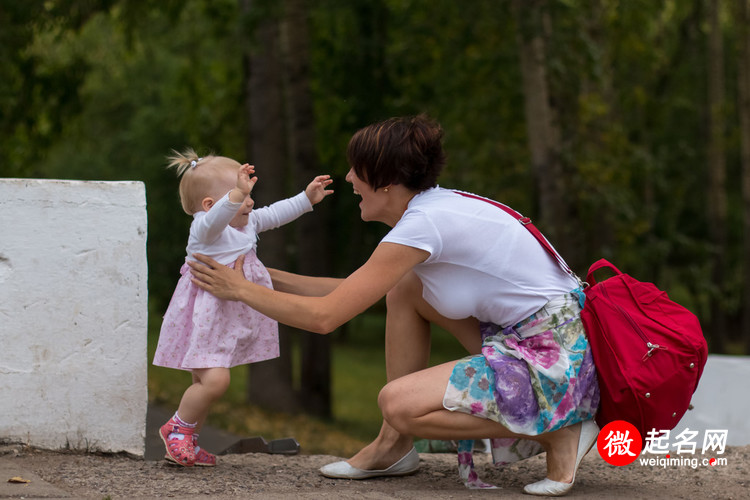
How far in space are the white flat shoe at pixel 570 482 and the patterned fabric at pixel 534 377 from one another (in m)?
0.05

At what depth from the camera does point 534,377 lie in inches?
128

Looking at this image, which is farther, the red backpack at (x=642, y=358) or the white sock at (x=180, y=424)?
the white sock at (x=180, y=424)

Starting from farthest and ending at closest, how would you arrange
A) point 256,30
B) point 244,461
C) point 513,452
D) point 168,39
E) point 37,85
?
point 168,39 → point 37,85 → point 256,30 → point 244,461 → point 513,452

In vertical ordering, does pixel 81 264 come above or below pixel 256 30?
below

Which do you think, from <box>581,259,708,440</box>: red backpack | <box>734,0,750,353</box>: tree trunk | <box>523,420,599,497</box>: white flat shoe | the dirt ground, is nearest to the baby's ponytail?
the dirt ground

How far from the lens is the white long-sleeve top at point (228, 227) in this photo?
3354mm

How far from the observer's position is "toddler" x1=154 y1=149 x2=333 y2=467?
349cm

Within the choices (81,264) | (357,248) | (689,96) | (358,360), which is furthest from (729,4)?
(81,264)

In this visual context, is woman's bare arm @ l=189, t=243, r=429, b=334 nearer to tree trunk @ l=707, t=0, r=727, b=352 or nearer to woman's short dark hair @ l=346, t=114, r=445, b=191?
woman's short dark hair @ l=346, t=114, r=445, b=191

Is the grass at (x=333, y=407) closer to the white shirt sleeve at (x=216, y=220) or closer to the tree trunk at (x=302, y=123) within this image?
the tree trunk at (x=302, y=123)

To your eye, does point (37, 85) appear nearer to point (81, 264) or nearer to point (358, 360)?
point (81, 264)

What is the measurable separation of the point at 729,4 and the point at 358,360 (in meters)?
10.5

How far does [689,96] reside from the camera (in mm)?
22125

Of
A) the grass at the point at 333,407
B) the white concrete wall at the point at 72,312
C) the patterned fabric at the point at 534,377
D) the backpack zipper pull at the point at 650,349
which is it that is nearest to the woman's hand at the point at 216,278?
the white concrete wall at the point at 72,312
